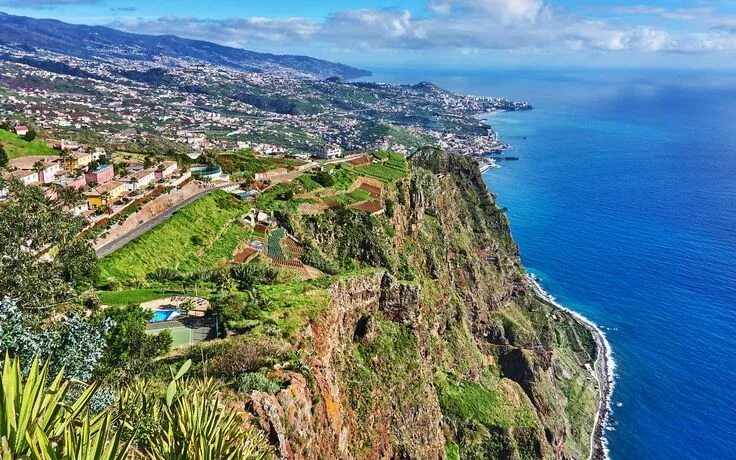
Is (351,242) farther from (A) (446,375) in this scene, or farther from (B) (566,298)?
(B) (566,298)

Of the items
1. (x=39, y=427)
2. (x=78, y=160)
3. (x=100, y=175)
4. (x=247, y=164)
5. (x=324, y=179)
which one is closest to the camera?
(x=39, y=427)

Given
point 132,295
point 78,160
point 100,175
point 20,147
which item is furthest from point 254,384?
point 20,147

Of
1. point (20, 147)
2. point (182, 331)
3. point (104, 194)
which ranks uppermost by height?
point (20, 147)

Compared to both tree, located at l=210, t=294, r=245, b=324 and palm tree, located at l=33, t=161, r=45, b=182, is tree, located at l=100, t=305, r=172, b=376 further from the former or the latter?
palm tree, located at l=33, t=161, r=45, b=182

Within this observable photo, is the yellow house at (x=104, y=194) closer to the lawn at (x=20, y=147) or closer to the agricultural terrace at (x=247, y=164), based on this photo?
the lawn at (x=20, y=147)

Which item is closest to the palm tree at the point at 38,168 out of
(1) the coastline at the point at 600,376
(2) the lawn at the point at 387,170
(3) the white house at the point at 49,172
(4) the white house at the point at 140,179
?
(3) the white house at the point at 49,172

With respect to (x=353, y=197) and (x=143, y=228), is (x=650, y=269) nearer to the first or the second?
(x=353, y=197)

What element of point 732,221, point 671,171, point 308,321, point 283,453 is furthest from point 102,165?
point 671,171
